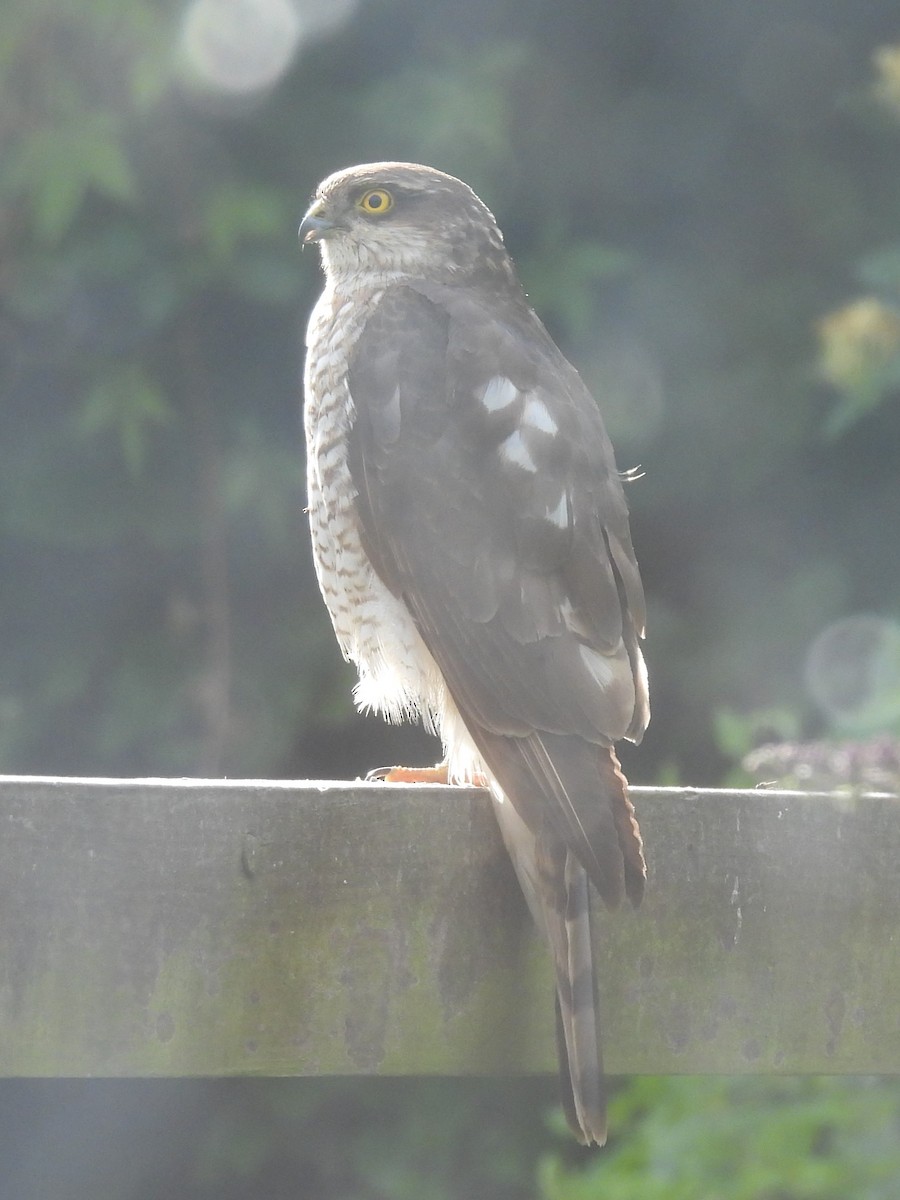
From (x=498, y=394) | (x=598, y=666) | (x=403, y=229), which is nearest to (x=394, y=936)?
(x=598, y=666)

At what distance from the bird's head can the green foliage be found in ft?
6.04

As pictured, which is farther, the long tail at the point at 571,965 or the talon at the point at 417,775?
the talon at the point at 417,775

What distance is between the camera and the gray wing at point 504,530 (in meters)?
2.50

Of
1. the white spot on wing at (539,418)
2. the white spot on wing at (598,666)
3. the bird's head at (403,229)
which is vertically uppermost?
the bird's head at (403,229)

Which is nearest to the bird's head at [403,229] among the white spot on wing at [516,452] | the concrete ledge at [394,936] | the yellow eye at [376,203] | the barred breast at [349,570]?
the yellow eye at [376,203]

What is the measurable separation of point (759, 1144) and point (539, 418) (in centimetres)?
154

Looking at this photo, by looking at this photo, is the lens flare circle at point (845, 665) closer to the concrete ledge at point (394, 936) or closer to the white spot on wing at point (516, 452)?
the white spot on wing at point (516, 452)

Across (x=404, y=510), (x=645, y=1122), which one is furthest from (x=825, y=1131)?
(x=404, y=510)

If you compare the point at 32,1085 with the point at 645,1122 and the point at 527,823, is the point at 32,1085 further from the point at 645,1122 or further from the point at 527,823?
the point at 527,823

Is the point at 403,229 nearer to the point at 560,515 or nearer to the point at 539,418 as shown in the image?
the point at 539,418

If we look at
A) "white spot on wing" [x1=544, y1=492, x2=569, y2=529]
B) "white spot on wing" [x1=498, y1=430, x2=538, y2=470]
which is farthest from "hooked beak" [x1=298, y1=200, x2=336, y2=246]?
"white spot on wing" [x1=544, y1=492, x2=569, y2=529]

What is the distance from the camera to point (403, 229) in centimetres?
354

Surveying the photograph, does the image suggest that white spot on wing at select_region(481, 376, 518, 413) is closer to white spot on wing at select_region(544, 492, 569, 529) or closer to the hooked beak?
white spot on wing at select_region(544, 492, 569, 529)

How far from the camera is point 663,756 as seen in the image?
5195 mm
